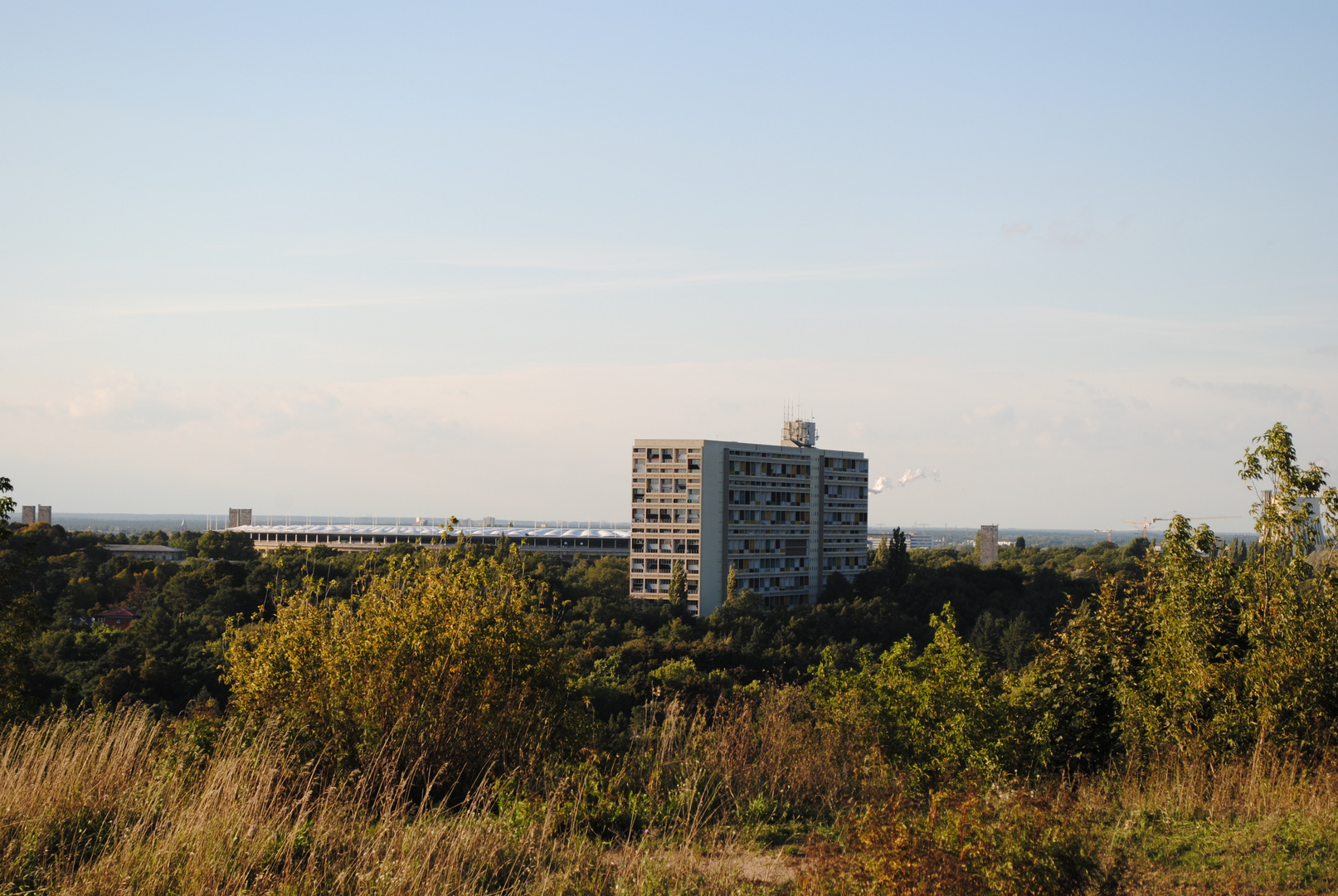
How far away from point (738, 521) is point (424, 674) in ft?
234

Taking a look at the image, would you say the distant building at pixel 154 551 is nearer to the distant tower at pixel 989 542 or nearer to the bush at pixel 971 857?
the distant tower at pixel 989 542

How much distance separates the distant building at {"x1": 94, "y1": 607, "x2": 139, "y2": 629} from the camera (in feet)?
182

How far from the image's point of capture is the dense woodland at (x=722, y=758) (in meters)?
6.04

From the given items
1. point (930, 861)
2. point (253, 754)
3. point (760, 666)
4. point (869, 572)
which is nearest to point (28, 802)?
point (253, 754)

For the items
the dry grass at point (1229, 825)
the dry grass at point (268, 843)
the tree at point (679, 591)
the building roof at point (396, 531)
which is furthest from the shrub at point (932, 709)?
the building roof at point (396, 531)

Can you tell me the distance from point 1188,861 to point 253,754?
7131mm

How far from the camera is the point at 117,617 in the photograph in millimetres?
56406

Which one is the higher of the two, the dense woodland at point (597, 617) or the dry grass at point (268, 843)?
the dry grass at point (268, 843)

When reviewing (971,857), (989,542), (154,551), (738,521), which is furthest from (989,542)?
(971,857)

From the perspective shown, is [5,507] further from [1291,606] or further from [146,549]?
[146,549]

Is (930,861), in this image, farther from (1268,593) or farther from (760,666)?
(760,666)

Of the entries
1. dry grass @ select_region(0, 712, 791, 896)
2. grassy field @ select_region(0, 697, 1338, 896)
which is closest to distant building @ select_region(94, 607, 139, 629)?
grassy field @ select_region(0, 697, 1338, 896)

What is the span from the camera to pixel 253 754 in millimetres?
7785

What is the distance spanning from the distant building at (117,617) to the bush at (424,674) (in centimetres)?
4940
